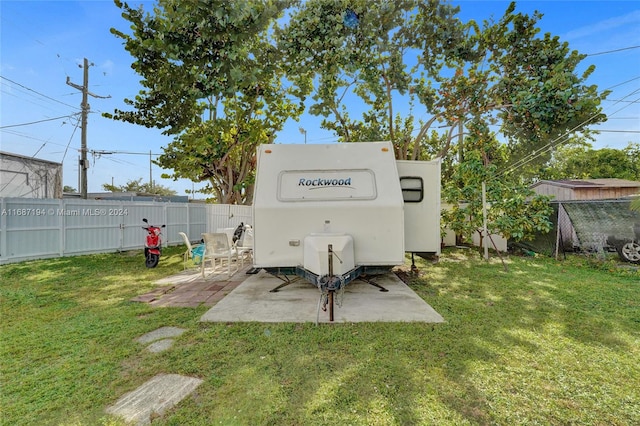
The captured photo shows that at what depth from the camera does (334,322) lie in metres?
3.87

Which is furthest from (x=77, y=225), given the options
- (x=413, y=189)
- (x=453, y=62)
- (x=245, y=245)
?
(x=453, y=62)

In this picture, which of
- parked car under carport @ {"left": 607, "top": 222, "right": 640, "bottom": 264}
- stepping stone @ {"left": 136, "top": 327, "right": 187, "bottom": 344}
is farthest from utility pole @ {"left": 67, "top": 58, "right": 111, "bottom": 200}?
parked car under carport @ {"left": 607, "top": 222, "right": 640, "bottom": 264}

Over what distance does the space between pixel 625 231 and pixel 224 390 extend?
9.82m

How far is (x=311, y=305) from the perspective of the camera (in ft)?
14.9

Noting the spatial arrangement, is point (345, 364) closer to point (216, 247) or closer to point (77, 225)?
point (216, 247)

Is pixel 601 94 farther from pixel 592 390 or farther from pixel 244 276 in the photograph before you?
pixel 244 276

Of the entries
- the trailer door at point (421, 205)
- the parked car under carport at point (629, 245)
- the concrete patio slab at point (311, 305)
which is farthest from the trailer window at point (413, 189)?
the parked car under carport at point (629, 245)

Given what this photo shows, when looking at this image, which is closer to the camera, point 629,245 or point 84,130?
point 629,245

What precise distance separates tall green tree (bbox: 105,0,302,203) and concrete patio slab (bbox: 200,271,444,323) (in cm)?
612

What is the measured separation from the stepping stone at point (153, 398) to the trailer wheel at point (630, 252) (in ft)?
32.6

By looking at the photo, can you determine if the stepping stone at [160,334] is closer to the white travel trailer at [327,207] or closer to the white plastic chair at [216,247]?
the white travel trailer at [327,207]

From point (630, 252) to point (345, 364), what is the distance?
28.6 feet

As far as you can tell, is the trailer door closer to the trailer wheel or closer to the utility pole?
the trailer wheel

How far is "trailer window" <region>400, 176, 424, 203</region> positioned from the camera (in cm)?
574
